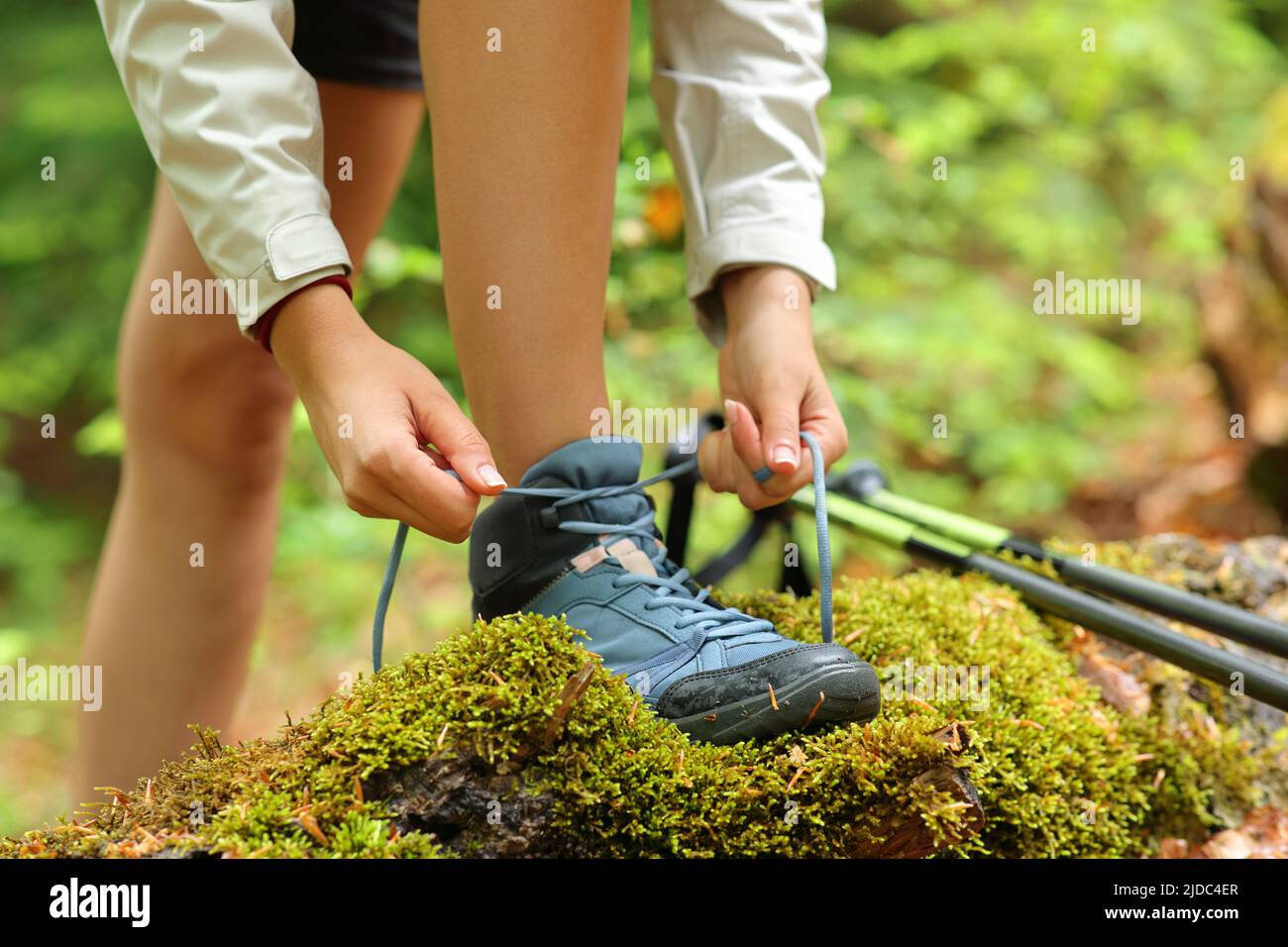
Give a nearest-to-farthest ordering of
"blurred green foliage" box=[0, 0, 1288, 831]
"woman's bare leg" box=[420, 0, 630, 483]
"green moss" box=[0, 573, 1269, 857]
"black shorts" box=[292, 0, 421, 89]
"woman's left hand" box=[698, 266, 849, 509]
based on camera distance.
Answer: "green moss" box=[0, 573, 1269, 857]
"woman's bare leg" box=[420, 0, 630, 483]
"woman's left hand" box=[698, 266, 849, 509]
"black shorts" box=[292, 0, 421, 89]
"blurred green foliage" box=[0, 0, 1288, 831]

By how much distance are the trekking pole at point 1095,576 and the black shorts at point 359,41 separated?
1063 mm

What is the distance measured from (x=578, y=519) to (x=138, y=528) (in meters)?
0.89

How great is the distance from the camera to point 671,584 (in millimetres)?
1219

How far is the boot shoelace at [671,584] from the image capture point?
3.71 feet

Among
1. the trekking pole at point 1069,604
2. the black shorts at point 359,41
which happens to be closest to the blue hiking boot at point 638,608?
the trekking pole at point 1069,604

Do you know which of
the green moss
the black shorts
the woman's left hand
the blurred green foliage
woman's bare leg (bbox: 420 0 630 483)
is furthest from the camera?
the blurred green foliage

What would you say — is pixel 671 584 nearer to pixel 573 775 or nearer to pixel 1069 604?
pixel 573 775

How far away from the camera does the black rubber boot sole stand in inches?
40.3

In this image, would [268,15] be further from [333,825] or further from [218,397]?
[333,825]

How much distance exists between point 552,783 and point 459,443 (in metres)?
0.35

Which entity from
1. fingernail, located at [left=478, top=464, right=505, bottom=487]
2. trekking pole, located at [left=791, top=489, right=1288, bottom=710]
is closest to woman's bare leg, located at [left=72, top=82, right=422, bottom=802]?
fingernail, located at [left=478, top=464, right=505, bottom=487]

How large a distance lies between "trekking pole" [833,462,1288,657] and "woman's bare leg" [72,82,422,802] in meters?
1.02

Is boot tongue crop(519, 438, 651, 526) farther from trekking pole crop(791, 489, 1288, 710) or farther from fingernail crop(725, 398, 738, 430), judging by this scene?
trekking pole crop(791, 489, 1288, 710)

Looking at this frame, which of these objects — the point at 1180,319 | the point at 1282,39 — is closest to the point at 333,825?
the point at 1180,319
